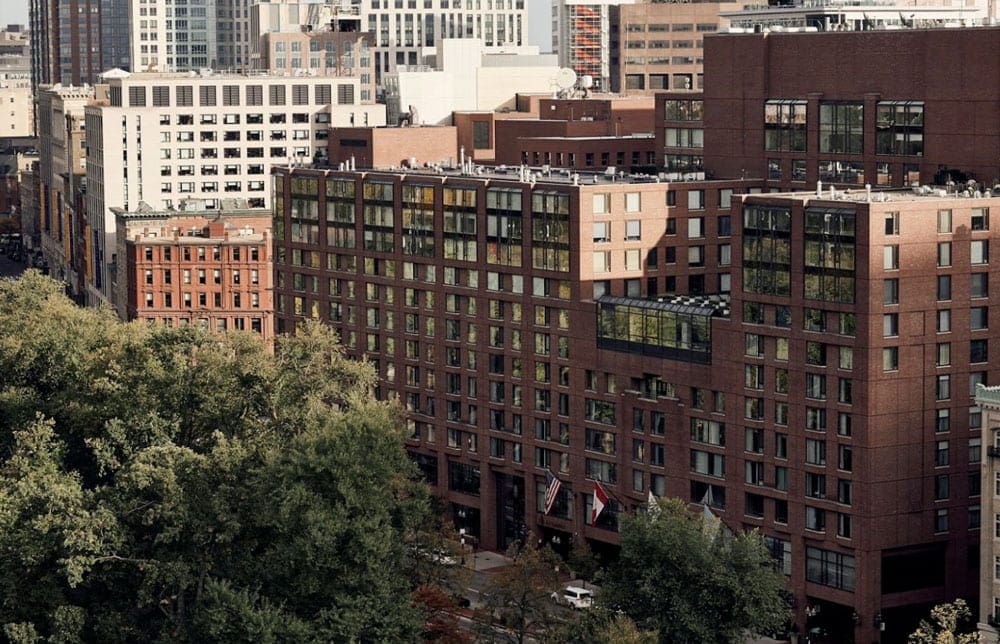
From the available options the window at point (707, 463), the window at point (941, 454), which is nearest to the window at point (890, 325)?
the window at point (941, 454)

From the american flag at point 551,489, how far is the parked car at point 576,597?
12246 mm

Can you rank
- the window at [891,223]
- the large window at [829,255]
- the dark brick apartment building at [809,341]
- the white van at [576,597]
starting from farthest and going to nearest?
the white van at [576,597] < the dark brick apartment building at [809,341] < the large window at [829,255] < the window at [891,223]

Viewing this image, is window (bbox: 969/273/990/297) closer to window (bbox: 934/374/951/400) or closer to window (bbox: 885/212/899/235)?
window (bbox: 934/374/951/400)

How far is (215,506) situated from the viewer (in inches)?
6368

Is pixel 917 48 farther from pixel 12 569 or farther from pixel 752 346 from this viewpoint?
pixel 12 569

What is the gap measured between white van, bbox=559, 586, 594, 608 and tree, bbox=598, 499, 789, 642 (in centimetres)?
2265

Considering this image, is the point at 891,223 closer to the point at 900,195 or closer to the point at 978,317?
the point at 978,317

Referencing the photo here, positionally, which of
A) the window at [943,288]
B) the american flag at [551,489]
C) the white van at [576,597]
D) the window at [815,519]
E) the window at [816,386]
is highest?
the window at [943,288]

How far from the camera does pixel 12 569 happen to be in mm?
163625

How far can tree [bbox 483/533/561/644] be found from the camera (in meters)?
163

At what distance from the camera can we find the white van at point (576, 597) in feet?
582

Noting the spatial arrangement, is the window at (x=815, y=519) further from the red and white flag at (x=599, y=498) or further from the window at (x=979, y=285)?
the red and white flag at (x=599, y=498)

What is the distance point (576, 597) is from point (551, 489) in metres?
15.2

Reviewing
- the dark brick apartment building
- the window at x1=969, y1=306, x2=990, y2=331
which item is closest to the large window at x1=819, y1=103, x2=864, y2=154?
the dark brick apartment building
